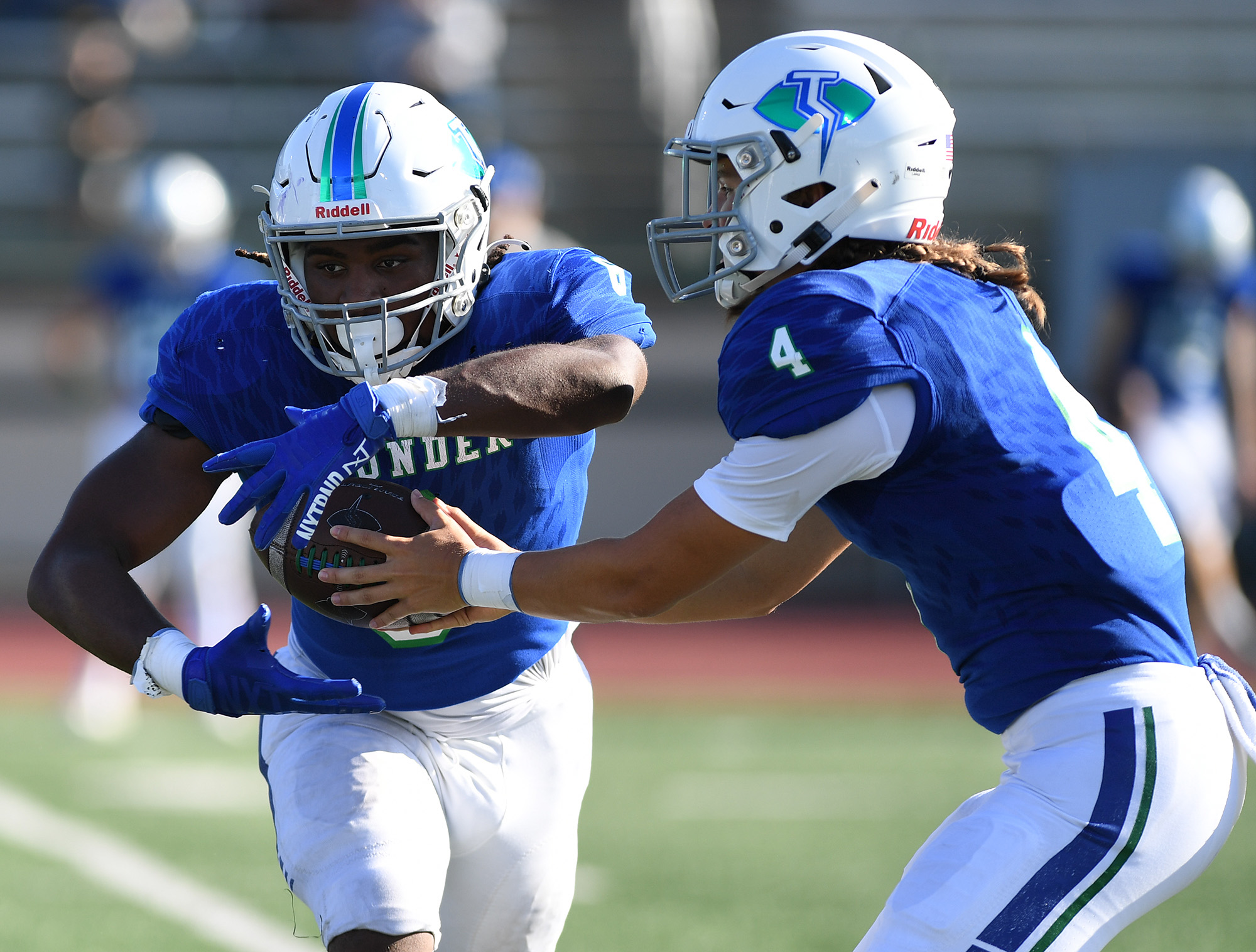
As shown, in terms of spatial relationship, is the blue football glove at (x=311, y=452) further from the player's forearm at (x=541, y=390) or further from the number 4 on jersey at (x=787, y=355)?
the number 4 on jersey at (x=787, y=355)

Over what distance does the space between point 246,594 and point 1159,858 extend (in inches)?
235

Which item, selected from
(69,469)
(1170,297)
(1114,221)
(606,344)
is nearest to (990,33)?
(1114,221)

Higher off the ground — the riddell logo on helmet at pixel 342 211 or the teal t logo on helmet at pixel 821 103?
the teal t logo on helmet at pixel 821 103

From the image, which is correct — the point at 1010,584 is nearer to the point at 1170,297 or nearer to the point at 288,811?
the point at 288,811

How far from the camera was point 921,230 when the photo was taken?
106 inches

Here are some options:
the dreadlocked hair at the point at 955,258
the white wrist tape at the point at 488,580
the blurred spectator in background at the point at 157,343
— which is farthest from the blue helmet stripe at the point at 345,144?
the blurred spectator in background at the point at 157,343

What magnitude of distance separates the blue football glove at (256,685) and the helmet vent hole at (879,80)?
4.22 ft

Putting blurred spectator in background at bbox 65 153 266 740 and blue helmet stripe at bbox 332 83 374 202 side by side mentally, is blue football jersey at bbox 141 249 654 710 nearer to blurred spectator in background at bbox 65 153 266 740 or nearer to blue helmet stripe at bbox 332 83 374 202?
blue helmet stripe at bbox 332 83 374 202

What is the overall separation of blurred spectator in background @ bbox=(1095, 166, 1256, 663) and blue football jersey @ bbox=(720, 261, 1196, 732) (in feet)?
17.9

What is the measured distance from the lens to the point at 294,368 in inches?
119

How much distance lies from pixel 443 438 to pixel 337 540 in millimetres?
342

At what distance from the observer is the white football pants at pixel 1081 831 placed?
2.27m

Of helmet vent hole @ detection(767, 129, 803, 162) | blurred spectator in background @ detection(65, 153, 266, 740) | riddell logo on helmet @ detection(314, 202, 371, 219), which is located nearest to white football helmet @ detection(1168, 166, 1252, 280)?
blurred spectator in background @ detection(65, 153, 266, 740)

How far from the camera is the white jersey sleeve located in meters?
2.30
